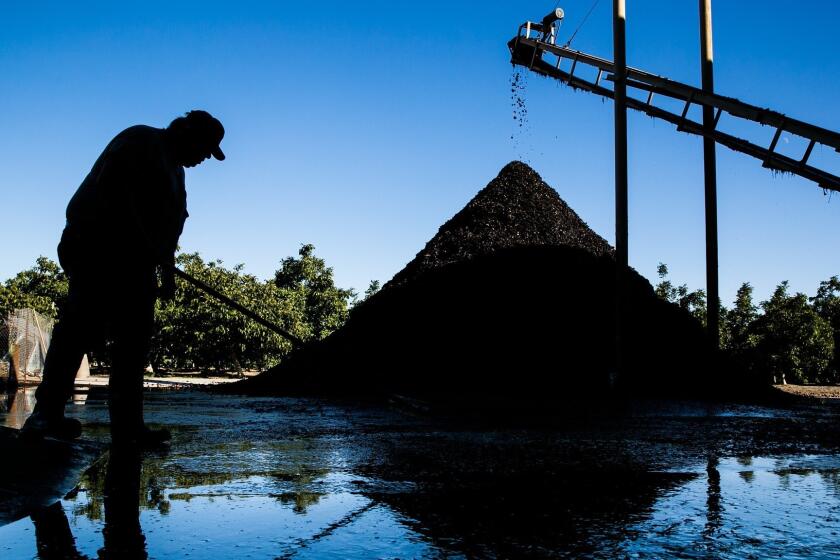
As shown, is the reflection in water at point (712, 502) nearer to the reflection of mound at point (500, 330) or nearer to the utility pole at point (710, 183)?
the reflection of mound at point (500, 330)

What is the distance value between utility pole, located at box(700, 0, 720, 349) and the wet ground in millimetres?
7009

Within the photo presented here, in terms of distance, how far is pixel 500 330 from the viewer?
9727 millimetres

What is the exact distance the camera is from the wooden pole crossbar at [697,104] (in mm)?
8297

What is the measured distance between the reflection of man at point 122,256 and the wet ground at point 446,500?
362mm

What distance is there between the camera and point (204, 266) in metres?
39.4

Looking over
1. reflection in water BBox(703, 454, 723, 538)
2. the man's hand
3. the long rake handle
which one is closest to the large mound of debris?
the long rake handle

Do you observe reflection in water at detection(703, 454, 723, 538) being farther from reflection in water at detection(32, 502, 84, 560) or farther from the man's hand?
the man's hand

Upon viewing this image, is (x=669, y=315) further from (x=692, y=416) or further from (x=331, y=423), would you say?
(x=331, y=423)

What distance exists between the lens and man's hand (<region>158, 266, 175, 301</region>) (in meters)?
3.21

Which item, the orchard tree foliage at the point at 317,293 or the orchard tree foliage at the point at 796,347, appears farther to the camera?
the orchard tree foliage at the point at 317,293

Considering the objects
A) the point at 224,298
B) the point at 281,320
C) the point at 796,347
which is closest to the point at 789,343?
the point at 796,347

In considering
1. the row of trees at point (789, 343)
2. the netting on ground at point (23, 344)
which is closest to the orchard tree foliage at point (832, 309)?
the row of trees at point (789, 343)

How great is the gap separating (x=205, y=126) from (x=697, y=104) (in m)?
8.69

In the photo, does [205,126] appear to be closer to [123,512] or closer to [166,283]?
[166,283]
